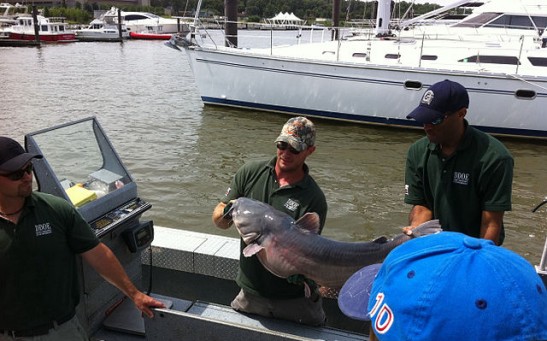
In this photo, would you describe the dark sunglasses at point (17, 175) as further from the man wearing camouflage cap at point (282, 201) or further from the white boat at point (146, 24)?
the white boat at point (146, 24)

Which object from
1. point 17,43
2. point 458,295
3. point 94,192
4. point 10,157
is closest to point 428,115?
point 458,295

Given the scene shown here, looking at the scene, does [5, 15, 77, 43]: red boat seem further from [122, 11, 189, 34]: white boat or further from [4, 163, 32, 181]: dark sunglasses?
[4, 163, 32, 181]: dark sunglasses

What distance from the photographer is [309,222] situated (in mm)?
2951

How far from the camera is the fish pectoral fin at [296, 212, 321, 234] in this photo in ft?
9.64

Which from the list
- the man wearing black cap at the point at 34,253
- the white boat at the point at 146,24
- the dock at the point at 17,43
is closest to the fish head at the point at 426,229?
the man wearing black cap at the point at 34,253

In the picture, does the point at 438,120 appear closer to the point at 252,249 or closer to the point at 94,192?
the point at 252,249

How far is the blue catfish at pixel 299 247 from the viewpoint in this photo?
2867mm

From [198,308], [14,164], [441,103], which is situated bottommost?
[198,308]

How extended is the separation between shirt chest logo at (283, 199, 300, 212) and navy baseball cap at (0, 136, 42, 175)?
61.2 inches

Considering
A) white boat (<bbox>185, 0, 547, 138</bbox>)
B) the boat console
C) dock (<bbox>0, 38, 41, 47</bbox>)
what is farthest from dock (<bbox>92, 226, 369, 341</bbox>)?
dock (<bbox>0, 38, 41, 47</bbox>)

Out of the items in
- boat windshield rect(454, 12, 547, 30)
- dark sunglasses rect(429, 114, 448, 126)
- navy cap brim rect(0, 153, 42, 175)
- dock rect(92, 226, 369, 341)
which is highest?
boat windshield rect(454, 12, 547, 30)

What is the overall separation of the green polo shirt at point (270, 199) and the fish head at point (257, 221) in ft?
0.83

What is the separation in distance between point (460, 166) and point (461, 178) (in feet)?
0.26

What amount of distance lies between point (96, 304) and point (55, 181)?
937 mm
